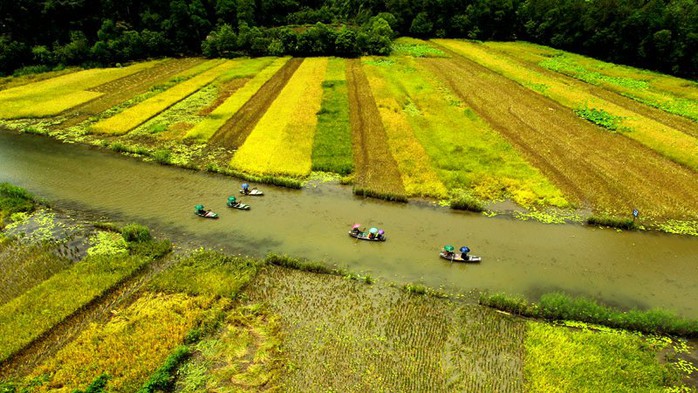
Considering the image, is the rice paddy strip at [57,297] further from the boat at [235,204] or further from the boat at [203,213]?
the boat at [235,204]

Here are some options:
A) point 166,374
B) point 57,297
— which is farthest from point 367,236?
point 57,297

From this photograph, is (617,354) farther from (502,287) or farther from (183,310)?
(183,310)

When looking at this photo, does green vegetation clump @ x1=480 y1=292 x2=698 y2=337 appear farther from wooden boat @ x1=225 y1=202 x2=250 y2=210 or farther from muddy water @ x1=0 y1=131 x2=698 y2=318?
wooden boat @ x1=225 y1=202 x2=250 y2=210

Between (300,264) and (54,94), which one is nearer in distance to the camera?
(300,264)

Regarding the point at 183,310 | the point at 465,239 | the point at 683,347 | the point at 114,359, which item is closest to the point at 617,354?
the point at 683,347

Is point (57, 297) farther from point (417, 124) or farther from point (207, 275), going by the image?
point (417, 124)

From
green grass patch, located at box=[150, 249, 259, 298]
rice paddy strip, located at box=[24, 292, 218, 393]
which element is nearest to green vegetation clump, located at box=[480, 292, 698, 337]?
green grass patch, located at box=[150, 249, 259, 298]

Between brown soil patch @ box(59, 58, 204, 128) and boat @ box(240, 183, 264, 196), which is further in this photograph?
brown soil patch @ box(59, 58, 204, 128)
